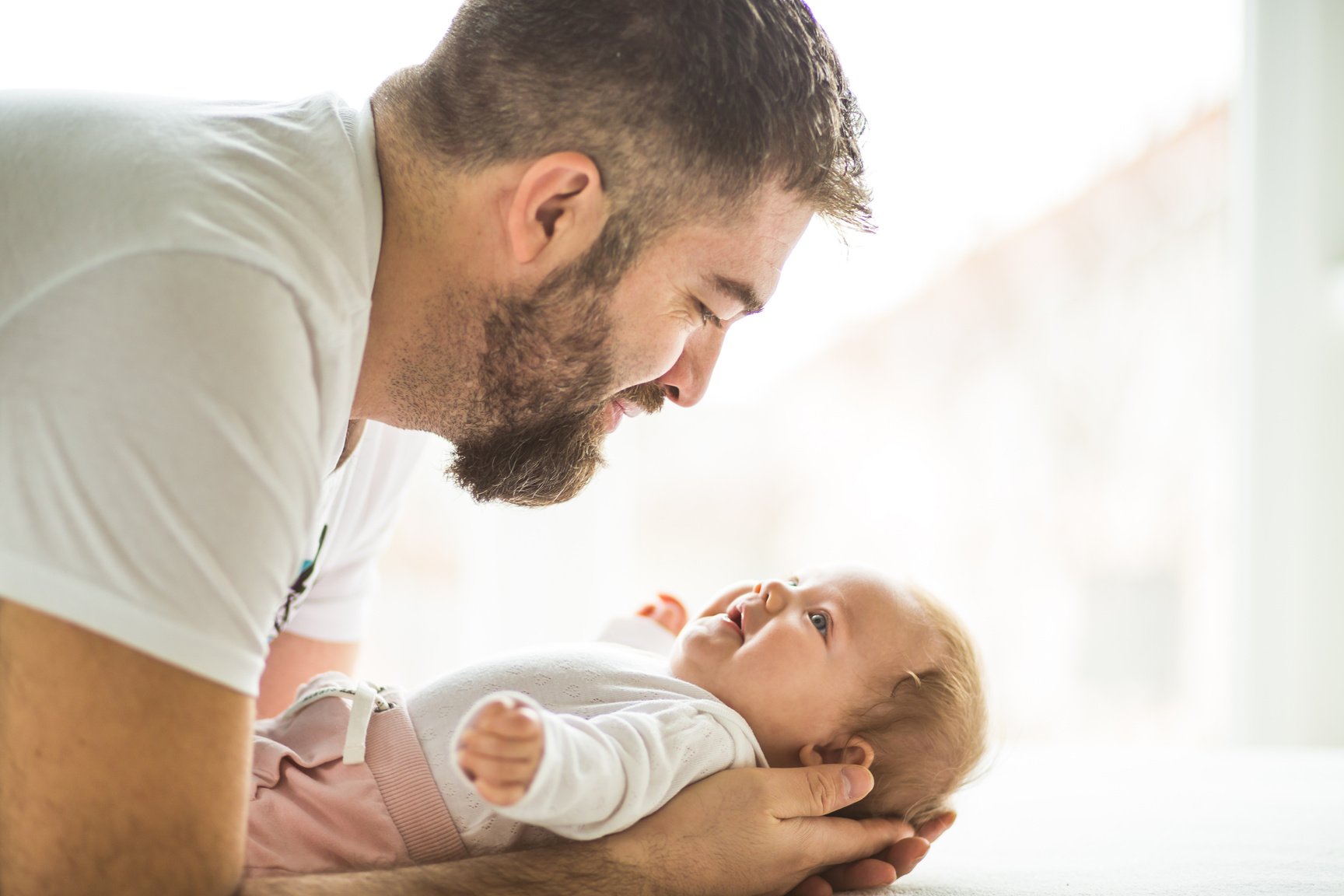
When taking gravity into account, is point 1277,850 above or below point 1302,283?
below

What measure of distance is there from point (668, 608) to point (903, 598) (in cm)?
41

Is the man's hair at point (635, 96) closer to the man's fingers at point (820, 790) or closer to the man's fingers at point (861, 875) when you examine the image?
the man's fingers at point (820, 790)

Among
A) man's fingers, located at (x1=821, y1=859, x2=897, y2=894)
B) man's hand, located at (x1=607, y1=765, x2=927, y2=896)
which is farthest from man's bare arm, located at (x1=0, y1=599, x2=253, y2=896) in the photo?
man's fingers, located at (x1=821, y1=859, x2=897, y2=894)

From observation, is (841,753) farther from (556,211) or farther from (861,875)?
(556,211)

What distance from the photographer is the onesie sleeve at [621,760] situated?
984 mm

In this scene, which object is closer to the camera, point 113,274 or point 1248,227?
point 113,274

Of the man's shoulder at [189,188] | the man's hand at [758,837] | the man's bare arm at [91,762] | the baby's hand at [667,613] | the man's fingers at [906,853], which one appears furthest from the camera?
the baby's hand at [667,613]

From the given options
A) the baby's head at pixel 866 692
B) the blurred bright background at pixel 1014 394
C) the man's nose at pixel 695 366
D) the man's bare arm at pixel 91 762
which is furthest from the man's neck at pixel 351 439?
the blurred bright background at pixel 1014 394

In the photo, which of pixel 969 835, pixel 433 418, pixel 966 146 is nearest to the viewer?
pixel 433 418

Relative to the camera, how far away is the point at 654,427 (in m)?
3.50

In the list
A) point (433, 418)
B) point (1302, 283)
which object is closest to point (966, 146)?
point (1302, 283)

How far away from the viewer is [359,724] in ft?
4.17

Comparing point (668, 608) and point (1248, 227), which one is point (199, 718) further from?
point (1248, 227)

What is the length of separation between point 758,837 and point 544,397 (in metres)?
0.59
